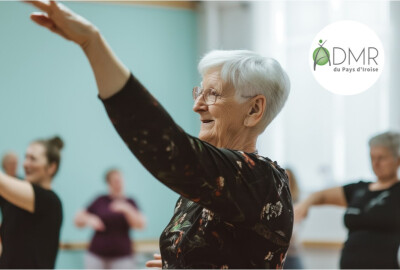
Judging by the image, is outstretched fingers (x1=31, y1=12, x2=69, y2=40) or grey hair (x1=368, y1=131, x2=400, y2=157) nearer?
outstretched fingers (x1=31, y1=12, x2=69, y2=40)

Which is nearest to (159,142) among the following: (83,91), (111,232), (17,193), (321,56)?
(321,56)

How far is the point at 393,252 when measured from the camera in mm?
3182

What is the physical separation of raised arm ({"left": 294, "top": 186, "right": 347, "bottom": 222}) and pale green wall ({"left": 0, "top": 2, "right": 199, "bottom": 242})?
10.7 ft

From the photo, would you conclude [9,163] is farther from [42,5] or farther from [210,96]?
[42,5]

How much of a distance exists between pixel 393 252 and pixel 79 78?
163 inches

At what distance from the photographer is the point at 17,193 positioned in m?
2.61

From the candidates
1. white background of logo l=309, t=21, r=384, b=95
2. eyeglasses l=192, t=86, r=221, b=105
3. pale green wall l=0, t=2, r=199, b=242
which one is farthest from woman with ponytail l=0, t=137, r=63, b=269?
pale green wall l=0, t=2, r=199, b=242

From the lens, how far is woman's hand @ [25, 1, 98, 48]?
0.87 metres

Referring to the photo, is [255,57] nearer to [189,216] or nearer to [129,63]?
[189,216]

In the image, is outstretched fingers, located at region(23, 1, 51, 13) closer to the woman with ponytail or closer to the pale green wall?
the woman with ponytail

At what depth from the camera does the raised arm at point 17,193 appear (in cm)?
259

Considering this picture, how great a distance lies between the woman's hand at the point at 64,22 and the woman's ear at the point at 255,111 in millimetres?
430

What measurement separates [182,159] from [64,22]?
Result: 0.86ft

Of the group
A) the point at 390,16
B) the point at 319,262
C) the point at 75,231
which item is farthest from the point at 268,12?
the point at 75,231
